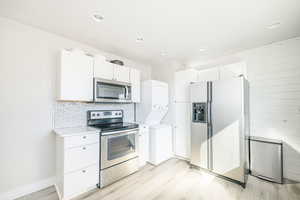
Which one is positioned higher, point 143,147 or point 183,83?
point 183,83

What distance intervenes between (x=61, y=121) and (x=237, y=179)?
10.6 feet

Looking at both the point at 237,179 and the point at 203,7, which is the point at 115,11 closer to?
the point at 203,7

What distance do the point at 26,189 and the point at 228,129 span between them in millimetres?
3407

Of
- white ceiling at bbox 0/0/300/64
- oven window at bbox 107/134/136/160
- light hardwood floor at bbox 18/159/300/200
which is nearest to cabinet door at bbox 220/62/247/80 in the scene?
white ceiling at bbox 0/0/300/64

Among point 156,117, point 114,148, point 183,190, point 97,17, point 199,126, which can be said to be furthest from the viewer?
point 156,117

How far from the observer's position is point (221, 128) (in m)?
2.44

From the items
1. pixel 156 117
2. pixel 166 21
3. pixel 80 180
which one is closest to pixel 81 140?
pixel 80 180

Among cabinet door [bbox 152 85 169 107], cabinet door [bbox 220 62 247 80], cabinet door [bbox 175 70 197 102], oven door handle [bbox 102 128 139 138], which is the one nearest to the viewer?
oven door handle [bbox 102 128 139 138]

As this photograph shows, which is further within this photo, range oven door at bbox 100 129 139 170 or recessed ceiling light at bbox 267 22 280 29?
range oven door at bbox 100 129 139 170

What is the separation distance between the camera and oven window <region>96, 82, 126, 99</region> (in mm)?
2482

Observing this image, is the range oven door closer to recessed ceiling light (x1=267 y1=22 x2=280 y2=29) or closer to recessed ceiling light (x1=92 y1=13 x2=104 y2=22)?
recessed ceiling light (x1=92 y1=13 x2=104 y2=22)

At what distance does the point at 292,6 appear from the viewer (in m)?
1.58

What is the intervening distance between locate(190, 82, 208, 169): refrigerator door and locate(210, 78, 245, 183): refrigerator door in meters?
0.15

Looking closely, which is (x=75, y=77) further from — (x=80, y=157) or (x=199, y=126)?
(x=199, y=126)
